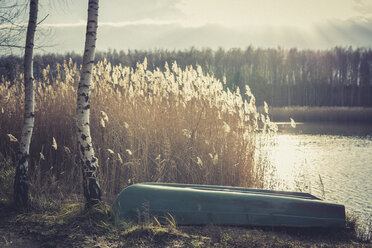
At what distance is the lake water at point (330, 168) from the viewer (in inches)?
259

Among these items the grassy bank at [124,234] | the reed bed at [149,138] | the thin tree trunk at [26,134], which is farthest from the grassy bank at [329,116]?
the thin tree trunk at [26,134]

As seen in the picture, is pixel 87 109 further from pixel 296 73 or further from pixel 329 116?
pixel 296 73

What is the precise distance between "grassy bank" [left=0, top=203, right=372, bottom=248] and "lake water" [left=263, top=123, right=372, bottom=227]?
50.7 inches

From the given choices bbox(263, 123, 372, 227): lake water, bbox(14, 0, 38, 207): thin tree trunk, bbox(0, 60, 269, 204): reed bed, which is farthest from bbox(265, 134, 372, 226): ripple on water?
bbox(14, 0, 38, 207): thin tree trunk

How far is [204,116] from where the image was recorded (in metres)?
5.71

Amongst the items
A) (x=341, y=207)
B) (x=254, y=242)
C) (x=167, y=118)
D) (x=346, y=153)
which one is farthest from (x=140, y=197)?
(x=346, y=153)

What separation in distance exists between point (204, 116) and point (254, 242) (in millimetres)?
2561

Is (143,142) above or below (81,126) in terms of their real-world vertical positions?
below

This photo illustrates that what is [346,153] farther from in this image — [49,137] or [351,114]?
[351,114]

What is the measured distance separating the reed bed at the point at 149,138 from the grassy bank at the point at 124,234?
2.78ft

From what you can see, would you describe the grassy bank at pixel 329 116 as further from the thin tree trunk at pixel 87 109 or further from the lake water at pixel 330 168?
the thin tree trunk at pixel 87 109

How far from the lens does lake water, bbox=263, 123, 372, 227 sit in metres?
6.58

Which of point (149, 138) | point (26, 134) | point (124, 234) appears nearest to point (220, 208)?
point (124, 234)

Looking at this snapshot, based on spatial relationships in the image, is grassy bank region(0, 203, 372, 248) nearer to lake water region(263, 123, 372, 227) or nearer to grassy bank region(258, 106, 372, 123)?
lake water region(263, 123, 372, 227)
